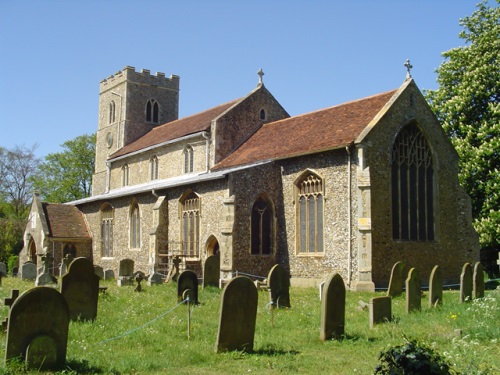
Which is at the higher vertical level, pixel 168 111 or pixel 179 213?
pixel 168 111

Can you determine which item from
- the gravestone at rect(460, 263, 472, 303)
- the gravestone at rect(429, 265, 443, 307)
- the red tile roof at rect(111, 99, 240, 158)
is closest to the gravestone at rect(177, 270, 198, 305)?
the gravestone at rect(429, 265, 443, 307)

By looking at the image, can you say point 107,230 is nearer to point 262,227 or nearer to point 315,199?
point 262,227

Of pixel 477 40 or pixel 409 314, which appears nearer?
pixel 409 314

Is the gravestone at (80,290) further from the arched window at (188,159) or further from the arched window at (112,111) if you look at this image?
the arched window at (112,111)

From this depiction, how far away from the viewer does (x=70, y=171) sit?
57.5m

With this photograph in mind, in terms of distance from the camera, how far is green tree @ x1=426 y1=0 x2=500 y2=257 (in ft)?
81.1

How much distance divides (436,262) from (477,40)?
40.0ft

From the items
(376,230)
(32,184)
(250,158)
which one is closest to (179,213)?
(250,158)

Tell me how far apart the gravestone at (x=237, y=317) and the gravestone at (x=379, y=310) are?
2897mm

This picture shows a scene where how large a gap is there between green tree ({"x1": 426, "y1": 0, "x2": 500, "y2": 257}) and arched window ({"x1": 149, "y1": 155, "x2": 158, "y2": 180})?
49.5ft

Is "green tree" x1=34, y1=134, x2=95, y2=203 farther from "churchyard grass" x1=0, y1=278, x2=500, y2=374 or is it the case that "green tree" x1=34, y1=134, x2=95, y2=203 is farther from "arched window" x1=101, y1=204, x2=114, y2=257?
"churchyard grass" x1=0, y1=278, x2=500, y2=374

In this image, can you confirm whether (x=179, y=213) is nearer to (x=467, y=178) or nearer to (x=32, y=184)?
(x=467, y=178)

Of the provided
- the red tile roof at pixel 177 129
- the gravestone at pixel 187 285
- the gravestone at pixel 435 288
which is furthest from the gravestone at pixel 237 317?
the red tile roof at pixel 177 129

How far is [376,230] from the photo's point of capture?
64.1 ft
